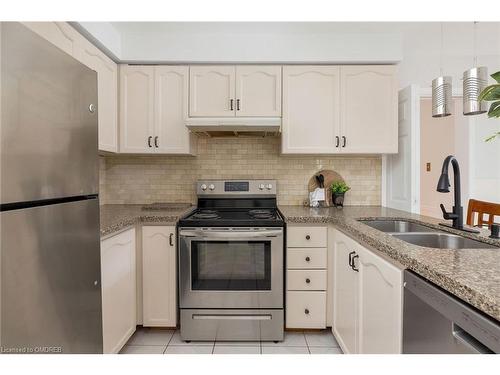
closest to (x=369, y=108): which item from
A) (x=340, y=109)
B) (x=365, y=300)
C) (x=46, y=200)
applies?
(x=340, y=109)

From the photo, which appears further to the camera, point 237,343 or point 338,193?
point 338,193

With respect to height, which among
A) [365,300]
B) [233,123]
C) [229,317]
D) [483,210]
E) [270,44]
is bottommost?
[229,317]

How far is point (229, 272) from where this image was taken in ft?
6.74

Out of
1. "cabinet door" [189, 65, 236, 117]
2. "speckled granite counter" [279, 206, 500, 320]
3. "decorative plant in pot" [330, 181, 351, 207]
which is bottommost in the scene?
"speckled granite counter" [279, 206, 500, 320]

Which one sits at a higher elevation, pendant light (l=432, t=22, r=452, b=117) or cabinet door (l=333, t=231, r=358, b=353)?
pendant light (l=432, t=22, r=452, b=117)

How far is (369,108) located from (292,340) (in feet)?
6.23

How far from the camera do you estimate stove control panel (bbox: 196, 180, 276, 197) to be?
104 inches

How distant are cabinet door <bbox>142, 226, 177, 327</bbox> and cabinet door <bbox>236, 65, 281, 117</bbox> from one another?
114 cm

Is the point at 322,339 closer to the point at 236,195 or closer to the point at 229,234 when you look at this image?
the point at 229,234

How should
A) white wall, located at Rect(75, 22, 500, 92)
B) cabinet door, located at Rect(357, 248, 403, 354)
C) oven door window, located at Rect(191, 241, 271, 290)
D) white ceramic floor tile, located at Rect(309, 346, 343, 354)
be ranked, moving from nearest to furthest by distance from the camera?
cabinet door, located at Rect(357, 248, 403, 354)
white ceramic floor tile, located at Rect(309, 346, 343, 354)
oven door window, located at Rect(191, 241, 271, 290)
white wall, located at Rect(75, 22, 500, 92)

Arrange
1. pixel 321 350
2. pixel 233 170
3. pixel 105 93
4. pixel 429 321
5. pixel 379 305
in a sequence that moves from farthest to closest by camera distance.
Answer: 1. pixel 233 170
2. pixel 105 93
3. pixel 321 350
4. pixel 379 305
5. pixel 429 321

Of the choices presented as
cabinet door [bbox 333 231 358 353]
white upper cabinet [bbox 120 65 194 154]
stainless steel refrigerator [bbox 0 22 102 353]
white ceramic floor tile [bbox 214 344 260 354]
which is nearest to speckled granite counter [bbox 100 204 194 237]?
white upper cabinet [bbox 120 65 194 154]

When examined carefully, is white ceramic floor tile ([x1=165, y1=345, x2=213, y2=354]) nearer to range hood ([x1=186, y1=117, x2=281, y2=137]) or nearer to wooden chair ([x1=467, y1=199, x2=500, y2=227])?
range hood ([x1=186, y1=117, x2=281, y2=137])
